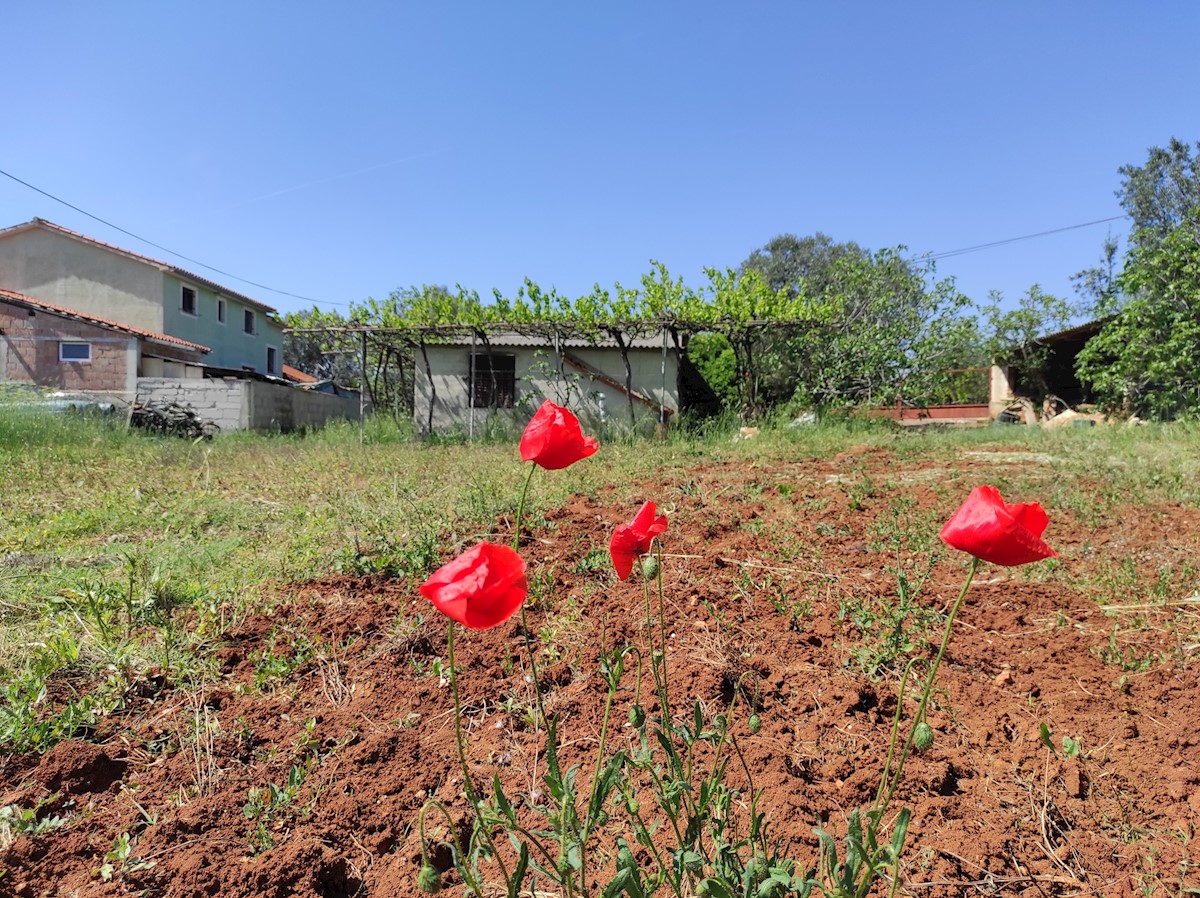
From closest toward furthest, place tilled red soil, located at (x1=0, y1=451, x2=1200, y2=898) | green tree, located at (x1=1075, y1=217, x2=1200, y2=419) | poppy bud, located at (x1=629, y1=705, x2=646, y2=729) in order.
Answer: poppy bud, located at (x1=629, y1=705, x2=646, y2=729)
tilled red soil, located at (x1=0, y1=451, x2=1200, y2=898)
green tree, located at (x1=1075, y1=217, x2=1200, y2=419)

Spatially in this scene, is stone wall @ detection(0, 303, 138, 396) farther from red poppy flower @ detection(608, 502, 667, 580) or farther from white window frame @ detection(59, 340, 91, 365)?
red poppy flower @ detection(608, 502, 667, 580)

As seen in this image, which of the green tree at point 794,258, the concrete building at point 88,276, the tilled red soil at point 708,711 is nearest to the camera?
the tilled red soil at point 708,711

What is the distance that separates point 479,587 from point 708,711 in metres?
1.09

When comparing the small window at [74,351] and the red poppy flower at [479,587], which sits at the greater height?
the small window at [74,351]

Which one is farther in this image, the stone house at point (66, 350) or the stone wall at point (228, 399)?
the stone house at point (66, 350)

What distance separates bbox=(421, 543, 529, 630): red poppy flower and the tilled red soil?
75cm

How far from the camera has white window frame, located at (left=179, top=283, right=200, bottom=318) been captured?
17.0 m

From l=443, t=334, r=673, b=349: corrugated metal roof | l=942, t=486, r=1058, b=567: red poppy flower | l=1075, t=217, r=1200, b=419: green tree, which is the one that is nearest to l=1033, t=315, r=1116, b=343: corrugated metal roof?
l=1075, t=217, r=1200, b=419: green tree

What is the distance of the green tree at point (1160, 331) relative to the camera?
354 inches

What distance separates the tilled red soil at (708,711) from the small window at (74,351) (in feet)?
52.8

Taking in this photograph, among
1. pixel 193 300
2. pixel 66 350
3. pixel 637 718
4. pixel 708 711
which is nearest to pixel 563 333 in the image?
pixel 708 711

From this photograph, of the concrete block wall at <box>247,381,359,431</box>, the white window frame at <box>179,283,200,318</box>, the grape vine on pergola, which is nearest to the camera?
the grape vine on pergola

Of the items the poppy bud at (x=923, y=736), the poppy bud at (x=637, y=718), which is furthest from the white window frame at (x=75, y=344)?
the poppy bud at (x=923, y=736)

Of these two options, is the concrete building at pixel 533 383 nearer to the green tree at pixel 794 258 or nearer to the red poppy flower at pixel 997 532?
the red poppy flower at pixel 997 532
